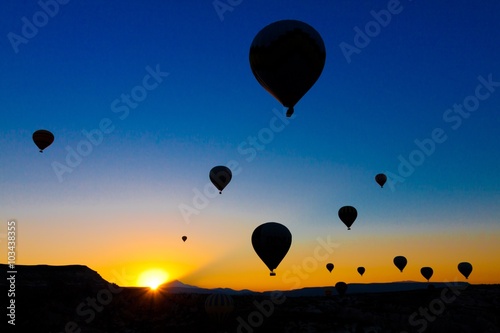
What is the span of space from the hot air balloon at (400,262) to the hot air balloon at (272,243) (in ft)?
105

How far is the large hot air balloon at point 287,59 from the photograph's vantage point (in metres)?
22.1

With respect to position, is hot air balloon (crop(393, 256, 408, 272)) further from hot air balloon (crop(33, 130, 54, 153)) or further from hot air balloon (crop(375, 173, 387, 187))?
hot air balloon (crop(33, 130, 54, 153))

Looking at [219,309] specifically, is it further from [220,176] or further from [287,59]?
[220,176]

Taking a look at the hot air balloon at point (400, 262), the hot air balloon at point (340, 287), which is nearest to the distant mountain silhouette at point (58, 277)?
the hot air balloon at point (340, 287)

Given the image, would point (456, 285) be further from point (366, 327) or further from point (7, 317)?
point (7, 317)

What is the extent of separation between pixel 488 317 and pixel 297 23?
68.4 ft

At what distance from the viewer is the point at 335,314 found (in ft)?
85.8

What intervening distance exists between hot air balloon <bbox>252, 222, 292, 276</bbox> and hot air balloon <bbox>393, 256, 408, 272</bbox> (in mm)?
31965

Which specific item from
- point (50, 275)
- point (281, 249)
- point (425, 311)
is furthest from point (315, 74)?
point (50, 275)

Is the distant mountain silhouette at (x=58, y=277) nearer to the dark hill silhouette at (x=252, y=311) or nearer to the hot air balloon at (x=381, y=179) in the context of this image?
the dark hill silhouette at (x=252, y=311)

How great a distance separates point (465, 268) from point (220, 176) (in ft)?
102

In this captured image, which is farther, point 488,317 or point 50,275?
point 50,275

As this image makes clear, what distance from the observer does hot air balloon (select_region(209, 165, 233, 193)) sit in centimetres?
4078

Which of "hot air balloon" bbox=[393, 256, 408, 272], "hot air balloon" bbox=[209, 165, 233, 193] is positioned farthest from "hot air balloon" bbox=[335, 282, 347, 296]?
"hot air balloon" bbox=[209, 165, 233, 193]
